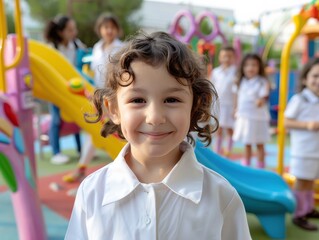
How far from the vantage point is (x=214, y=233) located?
1.01 meters

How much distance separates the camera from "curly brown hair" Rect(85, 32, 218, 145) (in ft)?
3.27

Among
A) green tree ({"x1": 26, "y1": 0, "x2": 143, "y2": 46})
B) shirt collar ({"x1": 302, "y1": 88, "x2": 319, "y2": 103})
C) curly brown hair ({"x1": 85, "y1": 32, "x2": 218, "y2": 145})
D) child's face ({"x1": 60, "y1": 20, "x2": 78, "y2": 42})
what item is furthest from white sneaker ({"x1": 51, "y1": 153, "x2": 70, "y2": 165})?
green tree ({"x1": 26, "y1": 0, "x2": 143, "y2": 46})

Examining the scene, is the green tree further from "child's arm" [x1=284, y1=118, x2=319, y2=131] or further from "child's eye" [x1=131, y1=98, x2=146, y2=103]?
"child's eye" [x1=131, y1=98, x2=146, y2=103]

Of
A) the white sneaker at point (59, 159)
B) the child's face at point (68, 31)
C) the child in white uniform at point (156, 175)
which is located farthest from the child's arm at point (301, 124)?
the white sneaker at point (59, 159)

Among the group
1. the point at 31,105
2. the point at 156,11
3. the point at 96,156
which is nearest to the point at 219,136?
the point at 96,156

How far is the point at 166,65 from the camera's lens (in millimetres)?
986

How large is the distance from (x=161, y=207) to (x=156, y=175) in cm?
10

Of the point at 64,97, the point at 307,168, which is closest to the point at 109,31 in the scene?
the point at 64,97

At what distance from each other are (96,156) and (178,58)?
4051 millimetres

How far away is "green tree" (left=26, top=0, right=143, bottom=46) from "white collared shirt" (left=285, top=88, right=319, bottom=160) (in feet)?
57.1

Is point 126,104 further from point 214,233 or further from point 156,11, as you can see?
point 156,11

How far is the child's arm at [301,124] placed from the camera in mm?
2615

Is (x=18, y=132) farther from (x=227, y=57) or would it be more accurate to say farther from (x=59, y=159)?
(x=227, y=57)

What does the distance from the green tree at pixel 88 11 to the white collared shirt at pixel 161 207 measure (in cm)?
1895
